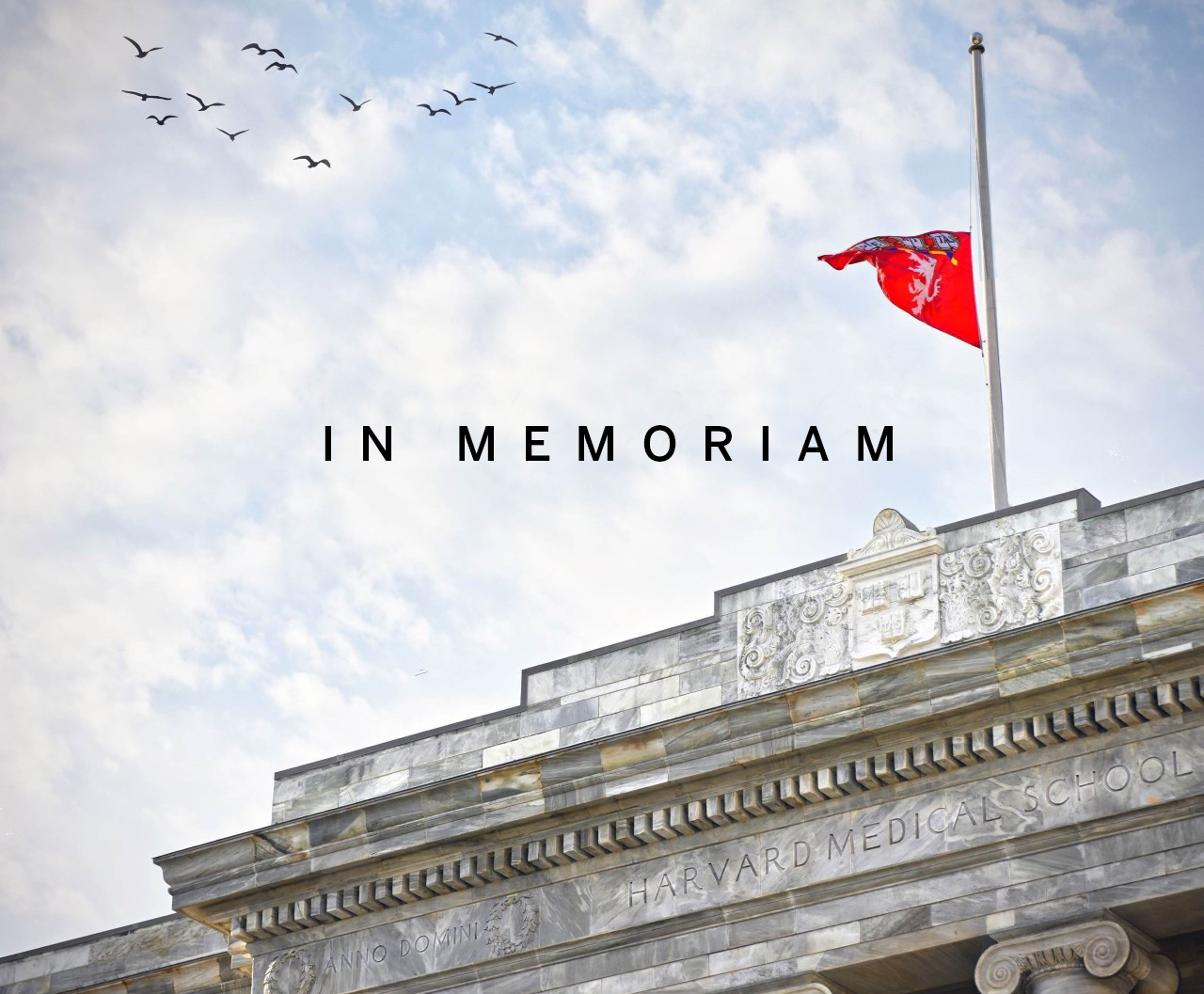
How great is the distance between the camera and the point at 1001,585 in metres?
30.4

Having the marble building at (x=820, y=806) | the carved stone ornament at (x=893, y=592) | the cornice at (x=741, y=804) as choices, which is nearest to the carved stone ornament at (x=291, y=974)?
the marble building at (x=820, y=806)

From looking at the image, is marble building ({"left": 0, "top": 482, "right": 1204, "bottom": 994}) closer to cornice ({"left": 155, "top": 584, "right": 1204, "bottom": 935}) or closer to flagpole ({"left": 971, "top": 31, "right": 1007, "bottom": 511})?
cornice ({"left": 155, "top": 584, "right": 1204, "bottom": 935})

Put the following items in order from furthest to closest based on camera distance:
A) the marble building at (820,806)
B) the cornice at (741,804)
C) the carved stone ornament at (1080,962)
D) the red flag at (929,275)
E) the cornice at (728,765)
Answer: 1. the red flag at (929,275)
2. the cornice at (741,804)
3. the cornice at (728,765)
4. the marble building at (820,806)
5. the carved stone ornament at (1080,962)

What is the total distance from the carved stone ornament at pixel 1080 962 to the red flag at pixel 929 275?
10.7 metres

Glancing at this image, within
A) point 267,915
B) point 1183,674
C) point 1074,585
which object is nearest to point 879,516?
point 1074,585

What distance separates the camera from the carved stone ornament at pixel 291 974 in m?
34.1

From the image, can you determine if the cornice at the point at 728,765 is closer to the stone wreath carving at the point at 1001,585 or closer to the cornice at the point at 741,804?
the cornice at the point at 741,804

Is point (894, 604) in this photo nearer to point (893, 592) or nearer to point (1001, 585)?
point (893, 592)

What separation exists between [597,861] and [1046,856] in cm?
597

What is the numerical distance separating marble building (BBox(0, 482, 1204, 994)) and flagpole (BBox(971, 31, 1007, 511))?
2.83 metres

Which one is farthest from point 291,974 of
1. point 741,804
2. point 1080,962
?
point 1080,962

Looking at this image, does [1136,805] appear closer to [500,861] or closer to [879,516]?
[879,516]

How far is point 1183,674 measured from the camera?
28.2 metres

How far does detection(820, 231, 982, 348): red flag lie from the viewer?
121ft
